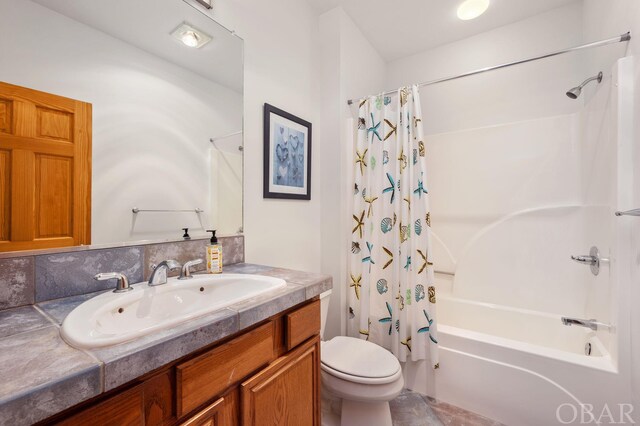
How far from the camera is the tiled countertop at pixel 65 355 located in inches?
15.9

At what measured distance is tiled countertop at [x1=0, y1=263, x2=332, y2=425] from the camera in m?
0.40

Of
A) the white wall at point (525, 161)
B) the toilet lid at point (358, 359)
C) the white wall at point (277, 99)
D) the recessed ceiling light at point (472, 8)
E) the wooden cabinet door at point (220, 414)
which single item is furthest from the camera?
the recessed ceiling light at point (472, 8)

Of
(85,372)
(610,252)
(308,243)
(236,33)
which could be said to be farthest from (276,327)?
(610,252)

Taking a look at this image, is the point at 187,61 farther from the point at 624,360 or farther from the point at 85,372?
the point at 624,360

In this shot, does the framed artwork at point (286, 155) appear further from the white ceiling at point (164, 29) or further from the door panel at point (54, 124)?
the door panel at point (54, 124)

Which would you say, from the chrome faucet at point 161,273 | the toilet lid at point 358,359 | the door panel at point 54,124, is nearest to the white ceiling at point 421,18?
the door panel at point 54,124

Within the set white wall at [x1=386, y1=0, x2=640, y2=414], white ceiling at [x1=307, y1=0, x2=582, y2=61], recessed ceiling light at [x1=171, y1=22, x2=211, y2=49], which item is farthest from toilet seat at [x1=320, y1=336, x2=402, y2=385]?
white ceiling at [x1=307, y1=0, x2=582, y2=61]

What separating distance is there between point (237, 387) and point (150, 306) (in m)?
0.40

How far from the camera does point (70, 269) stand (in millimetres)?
859

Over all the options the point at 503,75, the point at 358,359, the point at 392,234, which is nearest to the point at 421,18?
the point at 503,75

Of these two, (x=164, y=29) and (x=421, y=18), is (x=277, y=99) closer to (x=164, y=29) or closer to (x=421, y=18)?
(x=164, y=29)

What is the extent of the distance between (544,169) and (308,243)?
1851 millimetres

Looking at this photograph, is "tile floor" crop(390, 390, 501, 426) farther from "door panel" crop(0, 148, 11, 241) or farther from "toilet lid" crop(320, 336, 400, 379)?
"door panel" crop(0, 148, 11, 241)

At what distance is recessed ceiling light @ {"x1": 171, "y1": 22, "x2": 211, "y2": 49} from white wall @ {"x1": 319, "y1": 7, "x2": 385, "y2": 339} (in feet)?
3.08
